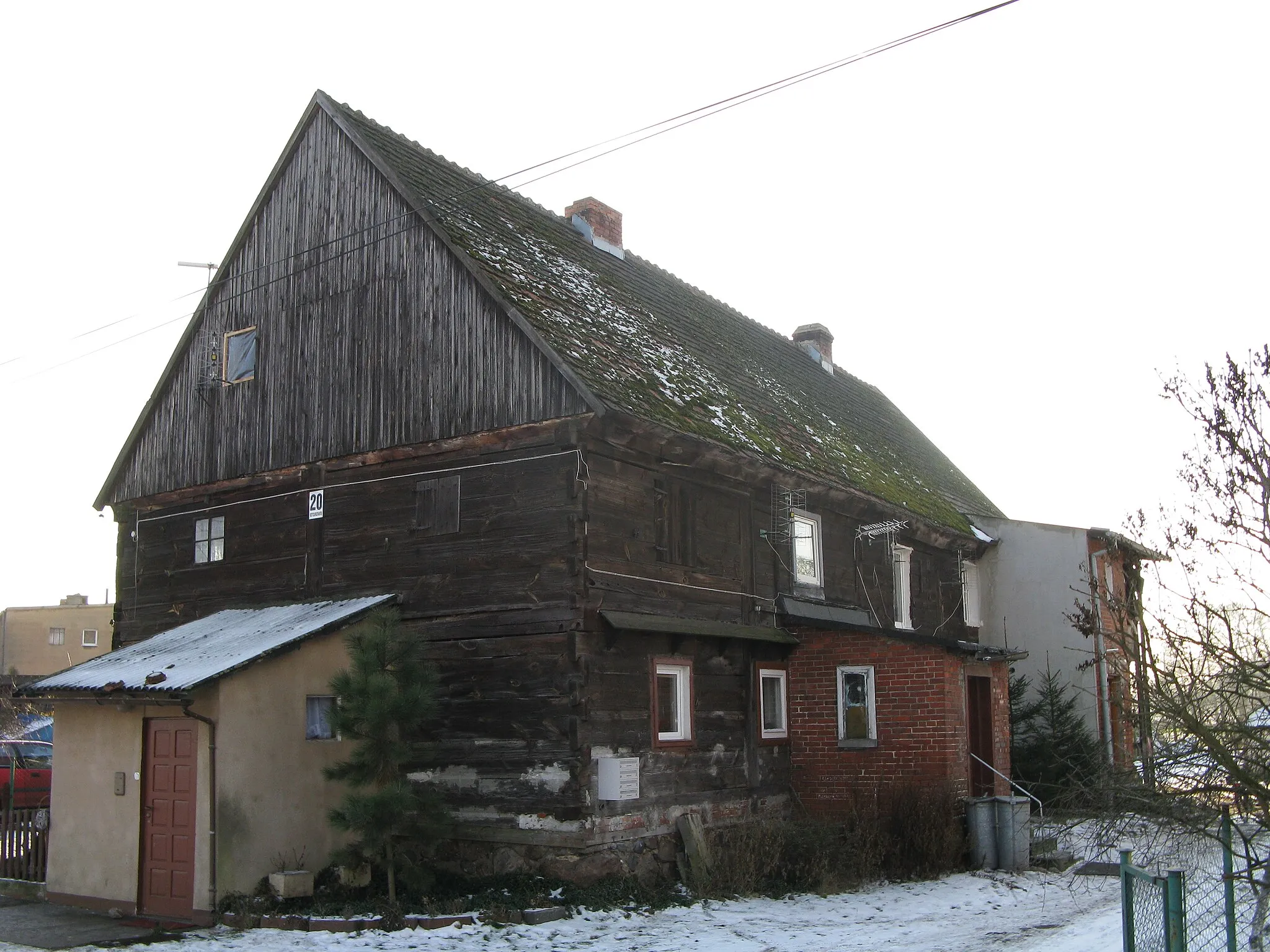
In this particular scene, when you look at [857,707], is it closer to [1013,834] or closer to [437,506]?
[1013,834]

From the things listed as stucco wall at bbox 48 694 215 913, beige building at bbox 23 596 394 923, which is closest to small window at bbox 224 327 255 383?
beige building at bbox 23 596 394 923

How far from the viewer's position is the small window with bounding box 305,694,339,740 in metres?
14.6

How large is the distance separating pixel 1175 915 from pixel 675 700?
8861 mm

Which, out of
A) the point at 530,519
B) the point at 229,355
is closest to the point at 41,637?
the point at 229,355

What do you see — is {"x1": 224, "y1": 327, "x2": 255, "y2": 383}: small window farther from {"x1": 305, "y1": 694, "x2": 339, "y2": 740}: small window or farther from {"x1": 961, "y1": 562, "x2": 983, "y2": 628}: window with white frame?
{"x1": 961, "y1": 562, "x2": 983, "y2": 628}: window with white frame

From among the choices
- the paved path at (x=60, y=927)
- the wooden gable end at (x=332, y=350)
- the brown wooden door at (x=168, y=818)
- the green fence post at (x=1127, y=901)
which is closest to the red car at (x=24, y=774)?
the paved path at (x=60, y=927)

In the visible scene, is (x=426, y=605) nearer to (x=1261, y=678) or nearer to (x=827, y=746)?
(x=827, y=746)

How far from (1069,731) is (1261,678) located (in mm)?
16200

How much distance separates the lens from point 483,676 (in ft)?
47.9

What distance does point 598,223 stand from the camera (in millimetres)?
21406

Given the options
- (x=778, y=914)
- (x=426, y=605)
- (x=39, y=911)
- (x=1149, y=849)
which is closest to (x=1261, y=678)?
(x=1149, y=849)

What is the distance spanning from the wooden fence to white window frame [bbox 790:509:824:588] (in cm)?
1075

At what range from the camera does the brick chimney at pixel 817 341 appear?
28.3 m

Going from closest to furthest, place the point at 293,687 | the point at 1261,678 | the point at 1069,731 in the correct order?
1. the point at 1261,678
2. the point at 293,687
3. the point at 1069,731
